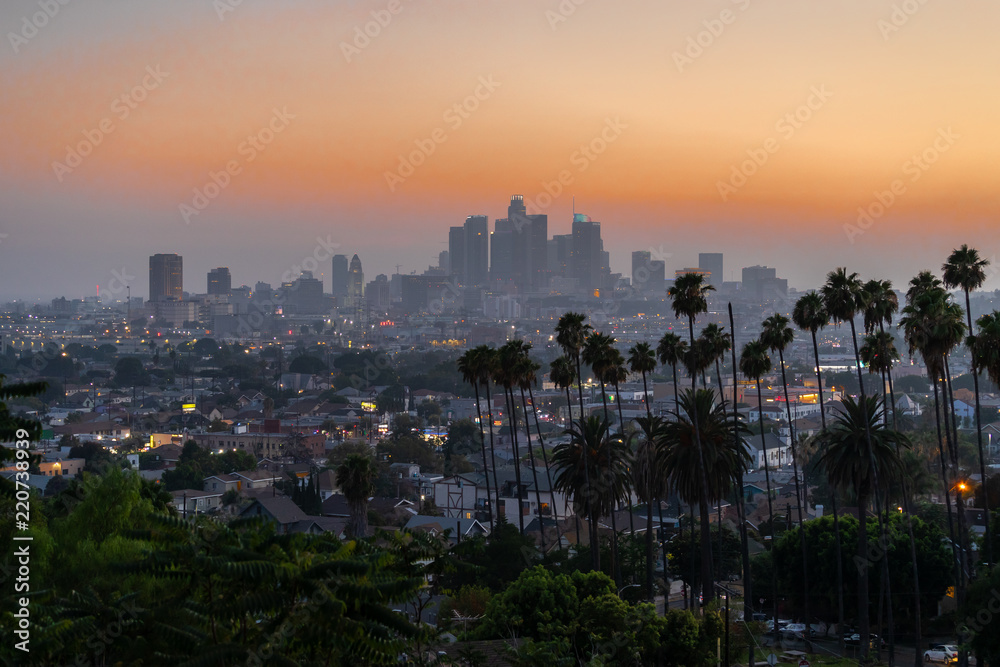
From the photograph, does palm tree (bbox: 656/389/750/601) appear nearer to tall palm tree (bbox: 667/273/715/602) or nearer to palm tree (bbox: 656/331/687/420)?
tall palm tree (bbox: 667/273/715/602)

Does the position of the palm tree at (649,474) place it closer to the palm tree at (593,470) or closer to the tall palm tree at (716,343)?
the palm tree at (593,470)

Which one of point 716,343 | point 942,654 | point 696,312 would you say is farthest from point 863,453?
point 716,343

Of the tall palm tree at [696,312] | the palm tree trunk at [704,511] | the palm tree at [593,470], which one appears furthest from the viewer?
the palm tree at [593,470]

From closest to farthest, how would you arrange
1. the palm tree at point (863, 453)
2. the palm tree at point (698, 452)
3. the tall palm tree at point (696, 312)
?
1. the palm tree at point (863, 453)
2. the tall palm tree at point (696, 312)
3. the palm tree at point (698, 452)

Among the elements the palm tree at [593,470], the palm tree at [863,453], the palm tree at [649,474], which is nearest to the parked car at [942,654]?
the palm tree at [863,453]

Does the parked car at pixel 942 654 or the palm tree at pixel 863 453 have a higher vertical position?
the palm tree at pixel 863 453

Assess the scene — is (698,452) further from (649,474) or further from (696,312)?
(696,312)

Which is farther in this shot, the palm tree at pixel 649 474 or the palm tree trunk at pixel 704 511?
the palm tree at pixel 649 474

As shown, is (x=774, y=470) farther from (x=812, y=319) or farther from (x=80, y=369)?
(x=80, y=369)
